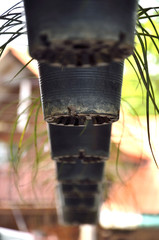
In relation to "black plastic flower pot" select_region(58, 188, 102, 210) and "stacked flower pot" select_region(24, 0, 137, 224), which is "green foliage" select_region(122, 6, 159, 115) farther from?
"black plastic flower pot" select_region(58, 188, 102, 210)

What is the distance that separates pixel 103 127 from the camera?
1680mm

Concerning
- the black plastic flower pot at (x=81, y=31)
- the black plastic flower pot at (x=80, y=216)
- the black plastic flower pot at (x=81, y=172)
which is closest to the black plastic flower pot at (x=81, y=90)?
the black plastic flower pot at (x=81, y=31)

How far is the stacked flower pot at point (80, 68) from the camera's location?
83 centimetres

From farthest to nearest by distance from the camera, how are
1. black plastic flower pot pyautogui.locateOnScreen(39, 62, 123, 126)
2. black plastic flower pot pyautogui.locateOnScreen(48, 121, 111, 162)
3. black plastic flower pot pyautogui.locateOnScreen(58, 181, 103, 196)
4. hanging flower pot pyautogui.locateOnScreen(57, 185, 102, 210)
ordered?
hanging flower pot pyautogui.locateOnScreen(57, 185, 102, 210) < black plastic flower pot pyautogui.locateOnScreen(58, 181, 103, 196) < black plastic flower pot pyautogui.locateOnScreen(48, 121, 111, 162) < black plastic flower pot pyautogui.locateOnScreen(39, 62, 123, 126)

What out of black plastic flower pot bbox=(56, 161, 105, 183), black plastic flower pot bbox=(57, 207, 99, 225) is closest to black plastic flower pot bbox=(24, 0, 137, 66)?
black plastic flower pot bbox=(56, 161, 105, 183)

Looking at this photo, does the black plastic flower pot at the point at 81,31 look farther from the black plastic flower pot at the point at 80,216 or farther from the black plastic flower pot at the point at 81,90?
the black plastic flower pot at the point at 80,216

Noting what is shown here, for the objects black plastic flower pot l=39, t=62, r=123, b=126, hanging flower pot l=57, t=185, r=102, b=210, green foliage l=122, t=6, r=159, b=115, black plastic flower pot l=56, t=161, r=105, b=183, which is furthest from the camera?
hanging flower pot l=57, t=185, r=102, b=210

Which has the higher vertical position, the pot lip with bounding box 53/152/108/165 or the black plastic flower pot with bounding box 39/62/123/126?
the black plastic flower pot with bounding box 39/62/123/126

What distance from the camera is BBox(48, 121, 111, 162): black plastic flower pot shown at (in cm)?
165

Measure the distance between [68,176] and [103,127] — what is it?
46cm

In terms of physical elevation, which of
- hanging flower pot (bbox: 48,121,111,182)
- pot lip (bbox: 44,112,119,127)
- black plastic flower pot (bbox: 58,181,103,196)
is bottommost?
black plastic flower pot (bbox: 58,181,103,196)

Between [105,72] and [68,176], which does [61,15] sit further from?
[68,176]

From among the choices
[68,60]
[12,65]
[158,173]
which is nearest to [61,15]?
[68,60]

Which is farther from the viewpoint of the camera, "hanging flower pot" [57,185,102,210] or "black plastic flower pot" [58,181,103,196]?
"hanging flower pot" [57,185,102,210]
